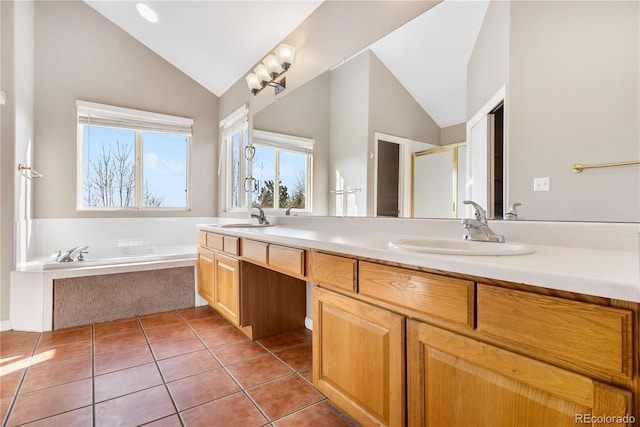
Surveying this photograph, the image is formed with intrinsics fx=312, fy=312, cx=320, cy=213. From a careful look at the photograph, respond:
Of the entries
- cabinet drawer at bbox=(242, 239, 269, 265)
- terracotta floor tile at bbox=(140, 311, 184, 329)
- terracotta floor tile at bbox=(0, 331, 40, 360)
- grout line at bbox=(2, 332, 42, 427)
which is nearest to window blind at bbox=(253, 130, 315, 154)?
cabinet drawer at bbox=(242, 239, 269, 265)

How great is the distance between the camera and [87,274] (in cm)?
248

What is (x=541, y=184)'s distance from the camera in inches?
45.1

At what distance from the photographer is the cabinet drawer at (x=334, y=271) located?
1164mm

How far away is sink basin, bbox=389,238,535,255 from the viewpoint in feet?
2.95

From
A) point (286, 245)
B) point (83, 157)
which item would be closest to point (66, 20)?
point (83, 157)

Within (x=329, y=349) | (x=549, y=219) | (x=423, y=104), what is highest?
(x=423, y=104)

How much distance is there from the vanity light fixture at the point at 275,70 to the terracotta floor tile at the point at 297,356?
6.69 ft

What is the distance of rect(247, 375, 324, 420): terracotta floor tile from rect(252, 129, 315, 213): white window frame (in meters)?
1.14

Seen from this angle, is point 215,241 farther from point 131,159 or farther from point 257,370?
point 131,159

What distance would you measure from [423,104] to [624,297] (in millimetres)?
1225

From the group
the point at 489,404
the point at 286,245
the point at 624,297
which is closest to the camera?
the point at 624,297

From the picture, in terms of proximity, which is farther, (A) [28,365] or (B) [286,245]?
(A) [28,365]

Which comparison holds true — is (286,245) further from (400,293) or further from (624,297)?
(624,297)

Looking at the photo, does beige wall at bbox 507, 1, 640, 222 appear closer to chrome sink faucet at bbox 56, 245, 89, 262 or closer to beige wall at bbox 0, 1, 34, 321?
chrome sink faucet at bbox 56, 245, 89, 262
